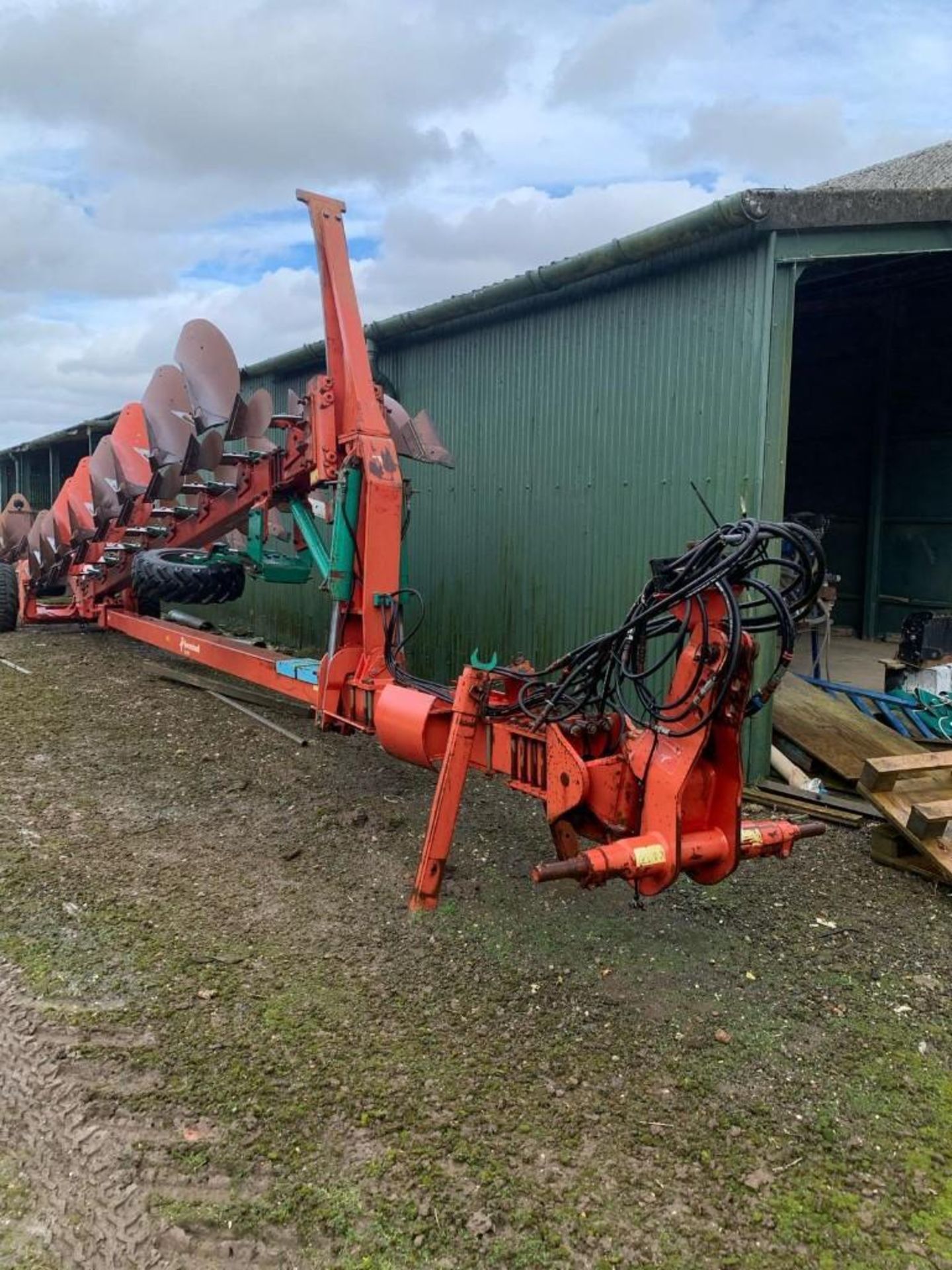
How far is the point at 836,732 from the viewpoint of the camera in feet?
18.8

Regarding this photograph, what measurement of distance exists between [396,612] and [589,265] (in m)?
3.01

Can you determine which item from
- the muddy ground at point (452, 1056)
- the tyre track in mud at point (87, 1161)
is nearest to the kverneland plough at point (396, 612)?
the muddy ground at point (452, 1056)

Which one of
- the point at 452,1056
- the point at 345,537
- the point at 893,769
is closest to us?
the point at 452,1056

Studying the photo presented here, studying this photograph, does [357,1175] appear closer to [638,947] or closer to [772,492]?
[638,947]

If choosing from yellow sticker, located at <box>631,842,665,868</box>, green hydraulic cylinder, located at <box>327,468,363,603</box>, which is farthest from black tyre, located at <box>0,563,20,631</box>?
yellow sticker, located at <box>631,842,665,868</box>

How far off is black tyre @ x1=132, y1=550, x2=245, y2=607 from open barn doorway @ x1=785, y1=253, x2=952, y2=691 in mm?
5301

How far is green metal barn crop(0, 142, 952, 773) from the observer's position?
206 inches

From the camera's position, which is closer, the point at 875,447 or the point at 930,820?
the point at 930,820

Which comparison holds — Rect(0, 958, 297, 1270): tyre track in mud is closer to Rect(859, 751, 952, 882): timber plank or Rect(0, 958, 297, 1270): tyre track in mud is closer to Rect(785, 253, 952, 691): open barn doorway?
Rect(859, 751, 952, 882): timber plank

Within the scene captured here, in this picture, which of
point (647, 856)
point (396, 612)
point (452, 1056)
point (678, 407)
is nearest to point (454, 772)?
point (647, 856)

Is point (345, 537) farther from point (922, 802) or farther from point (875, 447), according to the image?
point (875, 447)

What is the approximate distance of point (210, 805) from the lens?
16.7 ft

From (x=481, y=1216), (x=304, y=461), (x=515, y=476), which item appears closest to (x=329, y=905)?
(x=481, y=1216)

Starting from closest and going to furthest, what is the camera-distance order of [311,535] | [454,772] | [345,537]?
[454,772] → [345,537] → [311,535]
